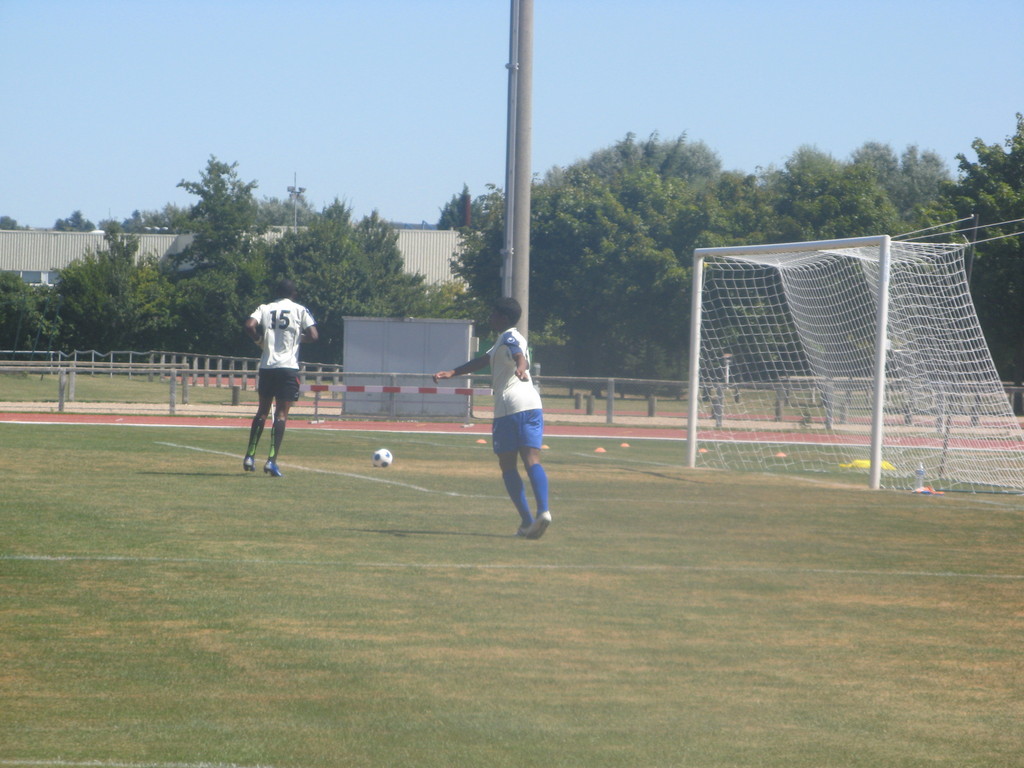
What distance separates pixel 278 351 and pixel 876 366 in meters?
7.13

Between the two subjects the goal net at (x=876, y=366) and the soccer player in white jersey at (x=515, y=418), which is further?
the goal net at (x=876, y=366)

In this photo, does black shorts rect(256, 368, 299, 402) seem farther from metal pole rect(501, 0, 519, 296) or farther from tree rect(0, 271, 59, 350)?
tree rect(0, 271, 59, 350)

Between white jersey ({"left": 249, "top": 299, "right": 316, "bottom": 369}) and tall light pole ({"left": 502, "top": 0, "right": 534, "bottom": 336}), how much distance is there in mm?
6129

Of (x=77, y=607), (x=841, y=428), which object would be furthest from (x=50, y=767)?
(x=841, y=428)

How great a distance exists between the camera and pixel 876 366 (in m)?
15.6

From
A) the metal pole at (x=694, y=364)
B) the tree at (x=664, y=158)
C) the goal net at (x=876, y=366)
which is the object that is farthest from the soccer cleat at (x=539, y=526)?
the tree at (x=664, y=158)

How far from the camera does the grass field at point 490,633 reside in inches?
189

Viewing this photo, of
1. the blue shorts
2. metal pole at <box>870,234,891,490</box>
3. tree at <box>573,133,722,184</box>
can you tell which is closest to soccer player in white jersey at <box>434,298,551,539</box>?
Answer: the blue shorts

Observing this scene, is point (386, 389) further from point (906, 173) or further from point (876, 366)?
point (906, 173)

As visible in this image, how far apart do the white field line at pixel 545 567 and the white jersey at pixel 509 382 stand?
1750 mm

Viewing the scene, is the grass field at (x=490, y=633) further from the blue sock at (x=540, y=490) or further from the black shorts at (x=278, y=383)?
the black shorts at (x=278, y=383)

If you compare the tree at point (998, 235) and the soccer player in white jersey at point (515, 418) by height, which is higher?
the tree at point (998, 235)

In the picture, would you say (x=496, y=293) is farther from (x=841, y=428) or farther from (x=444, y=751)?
(x=444, y=751)

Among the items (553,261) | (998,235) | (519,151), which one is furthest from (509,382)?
(553,261)
